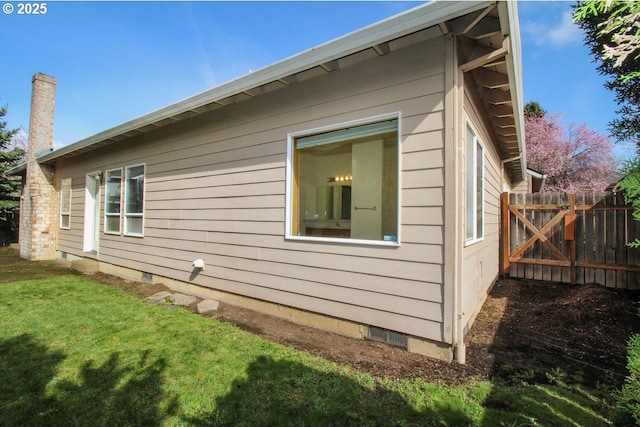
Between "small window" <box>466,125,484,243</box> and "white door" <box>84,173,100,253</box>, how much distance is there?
28.8 feet

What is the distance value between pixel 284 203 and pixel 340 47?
6.19 ft

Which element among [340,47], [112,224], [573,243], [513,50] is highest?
[340,47]

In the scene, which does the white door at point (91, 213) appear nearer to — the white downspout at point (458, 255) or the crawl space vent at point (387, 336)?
the crawl space vent at point (387, 336)

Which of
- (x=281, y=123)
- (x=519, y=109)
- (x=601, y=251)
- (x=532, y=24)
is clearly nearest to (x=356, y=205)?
(x=281, y=123)

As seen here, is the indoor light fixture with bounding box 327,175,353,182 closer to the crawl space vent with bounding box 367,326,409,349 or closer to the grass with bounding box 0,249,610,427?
the crawl space vent with bounding box 367,326,409,349

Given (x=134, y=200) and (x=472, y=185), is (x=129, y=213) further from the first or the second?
(x=472, y=185)

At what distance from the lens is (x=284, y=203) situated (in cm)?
402

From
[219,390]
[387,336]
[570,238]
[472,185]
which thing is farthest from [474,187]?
[219,390]

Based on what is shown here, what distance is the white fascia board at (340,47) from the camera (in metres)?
2.51

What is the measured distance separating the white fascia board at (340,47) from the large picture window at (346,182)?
74 cm

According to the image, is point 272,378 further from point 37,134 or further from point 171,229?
point 37,134

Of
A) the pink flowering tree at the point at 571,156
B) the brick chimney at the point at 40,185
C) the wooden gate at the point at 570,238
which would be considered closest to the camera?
the wooden gate at the point at 570,238

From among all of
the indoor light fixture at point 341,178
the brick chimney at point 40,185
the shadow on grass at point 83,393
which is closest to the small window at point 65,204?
the brick chimney at point 40,185

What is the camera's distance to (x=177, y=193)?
5668mm
